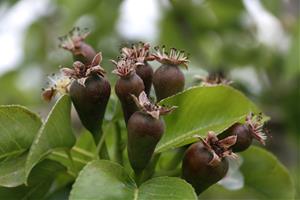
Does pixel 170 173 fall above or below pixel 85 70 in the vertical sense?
below

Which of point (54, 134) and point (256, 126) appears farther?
point (256, 126)

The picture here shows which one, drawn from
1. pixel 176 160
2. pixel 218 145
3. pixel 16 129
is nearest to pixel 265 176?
pixel 176 160

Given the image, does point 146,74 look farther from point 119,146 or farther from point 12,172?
point 12,172

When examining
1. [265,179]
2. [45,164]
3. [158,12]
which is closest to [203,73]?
[265,179]

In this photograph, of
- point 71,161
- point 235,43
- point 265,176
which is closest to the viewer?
point 71,161

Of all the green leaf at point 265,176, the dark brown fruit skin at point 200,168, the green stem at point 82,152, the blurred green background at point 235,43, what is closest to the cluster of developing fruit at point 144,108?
the dark brown fruit skin at point 200,168

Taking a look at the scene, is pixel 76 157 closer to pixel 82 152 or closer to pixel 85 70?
pixel 82 152

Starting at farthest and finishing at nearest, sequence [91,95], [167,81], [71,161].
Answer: [71,161]
[167,81]
[91,95]
